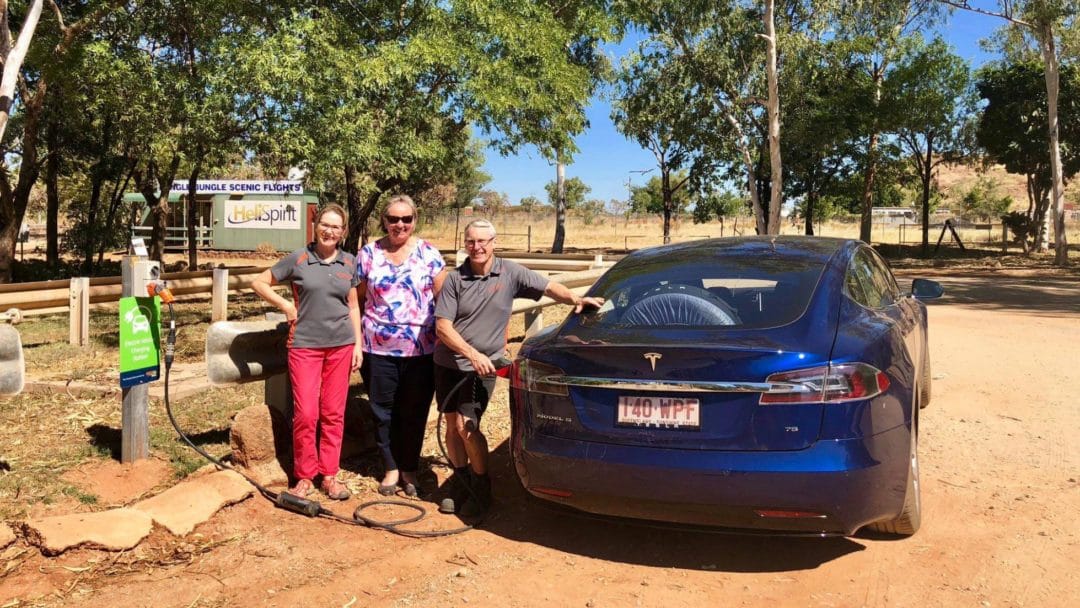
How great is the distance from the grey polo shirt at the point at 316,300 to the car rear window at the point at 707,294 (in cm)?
142

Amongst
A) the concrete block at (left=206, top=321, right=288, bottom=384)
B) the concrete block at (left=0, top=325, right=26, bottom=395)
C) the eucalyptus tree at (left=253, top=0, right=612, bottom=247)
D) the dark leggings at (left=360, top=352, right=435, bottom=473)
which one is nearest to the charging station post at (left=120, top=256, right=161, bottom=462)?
the concrete block at (left=206, top=321, right=288, bottom=384)

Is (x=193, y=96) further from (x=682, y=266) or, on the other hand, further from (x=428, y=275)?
(x=682, y=266)

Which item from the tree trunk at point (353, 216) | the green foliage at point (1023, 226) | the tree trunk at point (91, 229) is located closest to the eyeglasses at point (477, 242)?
the tree trunk at point (353, 216)


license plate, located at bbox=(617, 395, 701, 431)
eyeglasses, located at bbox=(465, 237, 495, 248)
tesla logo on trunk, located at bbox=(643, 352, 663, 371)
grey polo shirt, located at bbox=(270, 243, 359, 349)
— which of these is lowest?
license plate, located at bbox=(617, 395, 701, 431)

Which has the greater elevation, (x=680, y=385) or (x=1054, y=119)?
(x=1054, y=119)

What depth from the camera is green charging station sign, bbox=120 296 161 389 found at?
478cm

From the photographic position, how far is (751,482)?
341 centimetres

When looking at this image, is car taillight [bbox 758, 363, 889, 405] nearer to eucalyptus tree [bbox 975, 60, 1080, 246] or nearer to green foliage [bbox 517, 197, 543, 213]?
eucalyptus tree [bbox 975, 60, 1080, 246]

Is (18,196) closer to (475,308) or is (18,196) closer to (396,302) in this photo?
(396,302)

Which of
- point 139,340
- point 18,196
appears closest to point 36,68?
point 18,196

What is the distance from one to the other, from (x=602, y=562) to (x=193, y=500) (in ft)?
7.09

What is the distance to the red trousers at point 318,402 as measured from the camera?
4680mm

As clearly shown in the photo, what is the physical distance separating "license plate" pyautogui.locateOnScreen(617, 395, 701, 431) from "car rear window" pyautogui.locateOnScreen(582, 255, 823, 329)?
0.46m

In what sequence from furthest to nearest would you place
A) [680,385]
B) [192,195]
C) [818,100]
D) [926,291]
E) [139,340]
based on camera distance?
[818,100] < [192,195] < [926,291] < [139,340] < [680,385]
